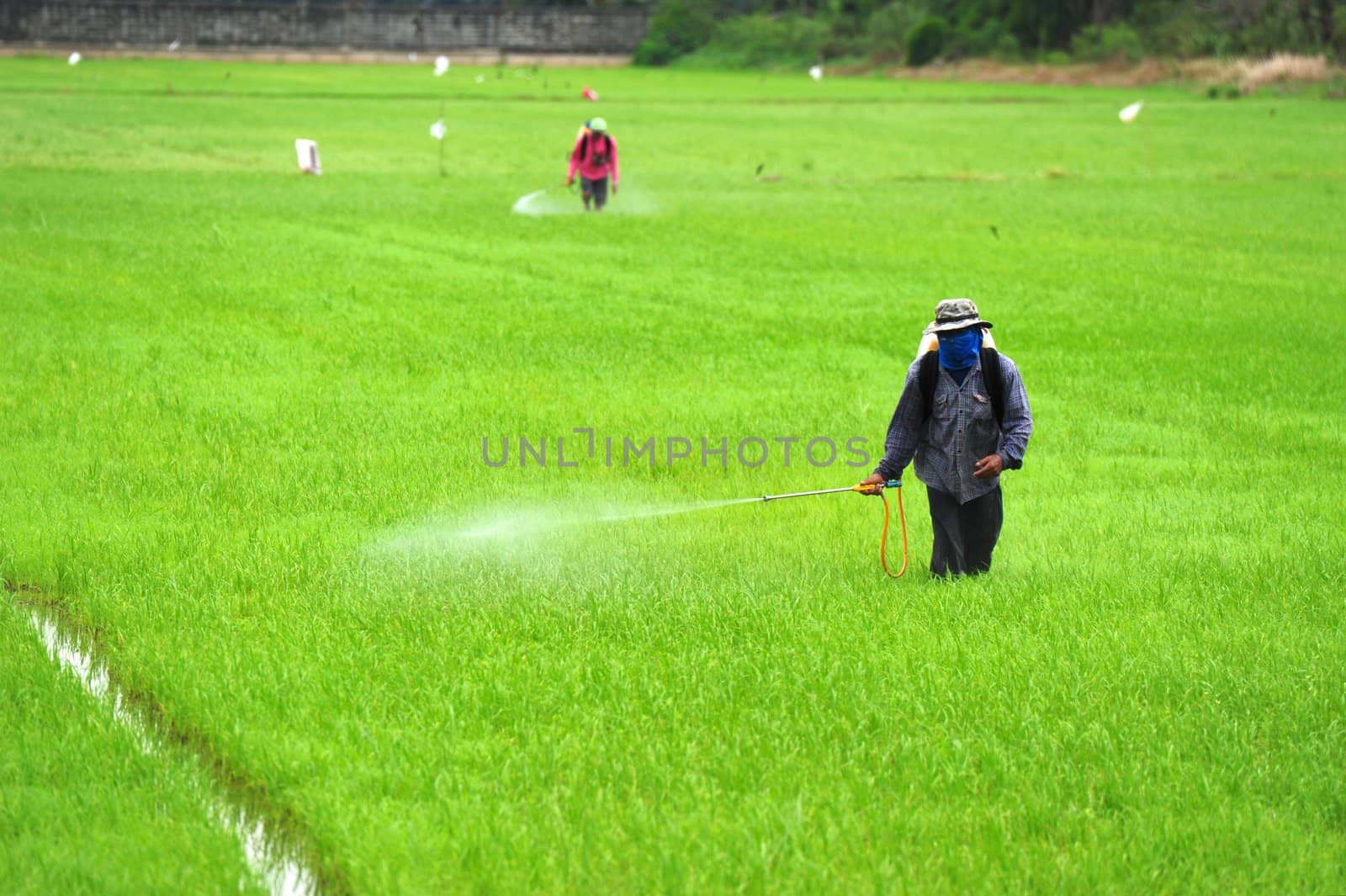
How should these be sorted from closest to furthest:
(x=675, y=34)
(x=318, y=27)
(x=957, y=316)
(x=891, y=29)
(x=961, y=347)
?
(x=957, y=316) → (x=961, y=347) → (x=891, y=29) → (x=318, y=27) → (x=675, y=34)

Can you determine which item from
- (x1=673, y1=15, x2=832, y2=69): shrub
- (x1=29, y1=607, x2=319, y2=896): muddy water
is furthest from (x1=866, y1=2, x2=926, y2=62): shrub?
(x1=29, y1=607, x2=319, y2=896): muddy water

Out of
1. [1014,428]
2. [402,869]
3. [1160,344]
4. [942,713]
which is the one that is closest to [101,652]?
[402,869]

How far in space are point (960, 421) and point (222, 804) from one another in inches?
151

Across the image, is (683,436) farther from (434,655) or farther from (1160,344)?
(1160,344)

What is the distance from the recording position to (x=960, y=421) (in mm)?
7371

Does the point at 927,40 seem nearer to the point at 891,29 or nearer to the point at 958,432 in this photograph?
the point at 891,29

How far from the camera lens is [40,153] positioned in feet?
108

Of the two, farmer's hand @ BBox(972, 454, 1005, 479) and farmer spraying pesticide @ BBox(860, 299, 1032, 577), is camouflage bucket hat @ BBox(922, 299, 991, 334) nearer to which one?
farmer spraying pesticide @ BBox(860, 299, 1032, 577)

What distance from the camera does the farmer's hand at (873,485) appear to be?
729 cm

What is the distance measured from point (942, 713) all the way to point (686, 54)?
96095 millimetres

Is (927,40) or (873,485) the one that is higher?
(927,40)

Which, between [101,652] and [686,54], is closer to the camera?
[101,652]

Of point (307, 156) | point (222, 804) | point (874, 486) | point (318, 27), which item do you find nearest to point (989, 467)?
point (874, 486)

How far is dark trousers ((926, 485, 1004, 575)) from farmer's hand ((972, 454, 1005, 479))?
0.21 metres
